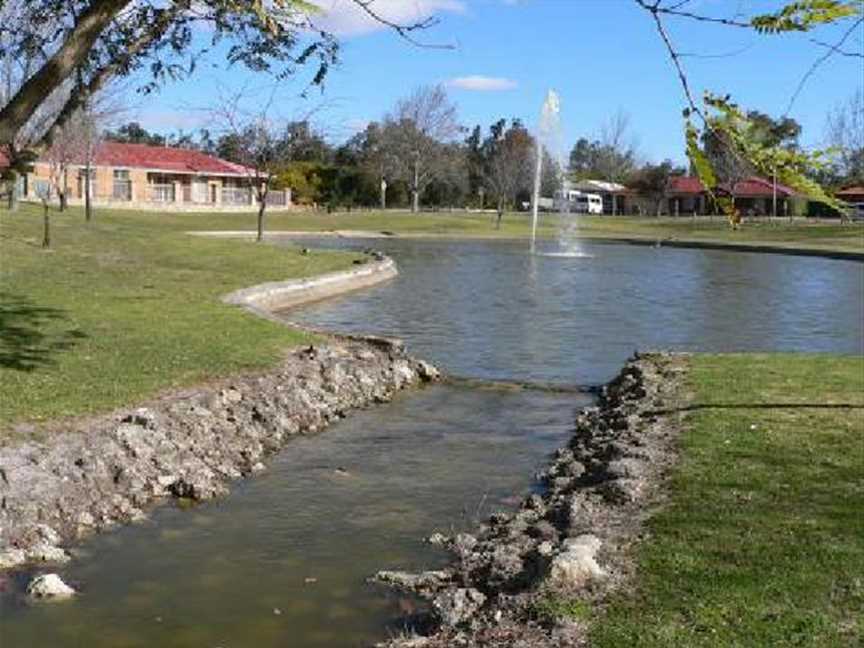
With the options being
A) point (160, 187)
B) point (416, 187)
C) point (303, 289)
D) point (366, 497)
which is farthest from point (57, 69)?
point (416, 187)

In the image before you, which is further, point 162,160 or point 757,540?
point 162,160

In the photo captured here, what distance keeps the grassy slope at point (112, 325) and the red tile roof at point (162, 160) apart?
182 ft

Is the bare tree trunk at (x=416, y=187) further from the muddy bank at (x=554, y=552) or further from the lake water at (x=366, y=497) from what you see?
the muddy bank at (x=554, y=552)

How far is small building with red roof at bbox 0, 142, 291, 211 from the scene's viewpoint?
85.5 meters

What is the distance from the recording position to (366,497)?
10.5m

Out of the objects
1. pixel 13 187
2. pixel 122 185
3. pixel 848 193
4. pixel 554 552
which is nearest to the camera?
pixel 848 193

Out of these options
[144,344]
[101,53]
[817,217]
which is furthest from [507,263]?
[817,217]

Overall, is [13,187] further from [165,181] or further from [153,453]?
[165,181]

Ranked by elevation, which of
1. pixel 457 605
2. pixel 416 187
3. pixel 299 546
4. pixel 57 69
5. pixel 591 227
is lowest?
pixel 299 546

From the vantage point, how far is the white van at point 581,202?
406 ft

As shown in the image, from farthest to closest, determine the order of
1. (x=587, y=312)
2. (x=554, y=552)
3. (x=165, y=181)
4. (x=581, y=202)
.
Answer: (x=581, y=202) → (x=165, y=181) → (x=587, y=312) → (x=554, y=552)

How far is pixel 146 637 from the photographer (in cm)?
714

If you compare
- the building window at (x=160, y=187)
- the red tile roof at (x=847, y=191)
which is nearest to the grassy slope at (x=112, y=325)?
the red tile roof at (x=847, y=191)

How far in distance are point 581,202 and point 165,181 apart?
171ft
